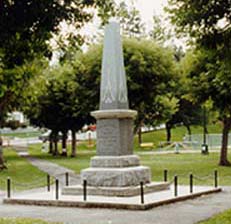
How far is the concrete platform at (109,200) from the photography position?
17.5 m

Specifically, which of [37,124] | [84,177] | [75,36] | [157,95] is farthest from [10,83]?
[37,124]

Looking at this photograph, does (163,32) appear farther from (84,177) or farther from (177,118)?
(177,118)

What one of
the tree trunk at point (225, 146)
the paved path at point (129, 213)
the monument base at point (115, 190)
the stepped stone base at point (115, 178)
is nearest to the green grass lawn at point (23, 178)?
the monument base at point (115, 190)

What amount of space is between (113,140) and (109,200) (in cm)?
292

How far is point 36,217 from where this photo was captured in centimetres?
1619

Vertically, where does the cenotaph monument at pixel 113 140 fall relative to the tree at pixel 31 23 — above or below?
below

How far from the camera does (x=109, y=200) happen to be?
60.2 feet

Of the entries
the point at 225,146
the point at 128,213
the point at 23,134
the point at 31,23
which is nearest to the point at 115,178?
the point at 128,213

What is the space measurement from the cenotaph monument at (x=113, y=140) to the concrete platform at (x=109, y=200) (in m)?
0.70

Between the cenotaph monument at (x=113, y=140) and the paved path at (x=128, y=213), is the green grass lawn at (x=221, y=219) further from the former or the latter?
the cenotaph monument at (x=113, y=140)

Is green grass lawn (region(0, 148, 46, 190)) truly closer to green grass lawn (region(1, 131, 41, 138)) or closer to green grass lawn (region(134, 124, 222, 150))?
green grass lawn (region(134, 124, 222, 150))

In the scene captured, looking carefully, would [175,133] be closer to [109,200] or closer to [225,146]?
[225,146]

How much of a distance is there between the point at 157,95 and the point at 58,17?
2709cm

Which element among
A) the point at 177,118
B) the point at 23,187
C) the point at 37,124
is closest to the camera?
the point at 23,187
